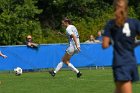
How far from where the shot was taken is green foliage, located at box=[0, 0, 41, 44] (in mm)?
34531

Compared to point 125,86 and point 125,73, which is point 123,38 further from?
point 125,86

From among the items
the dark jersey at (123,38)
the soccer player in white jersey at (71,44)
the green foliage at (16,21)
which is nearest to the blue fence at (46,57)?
the soccer player in white jersey at (71,44)

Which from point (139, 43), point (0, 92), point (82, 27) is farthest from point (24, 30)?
point (139, 43)

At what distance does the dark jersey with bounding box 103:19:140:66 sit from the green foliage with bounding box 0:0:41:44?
86.6 feet

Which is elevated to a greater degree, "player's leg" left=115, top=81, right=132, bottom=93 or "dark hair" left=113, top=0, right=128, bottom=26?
"dark hair" left=113, top=0, right=128, bottom=26

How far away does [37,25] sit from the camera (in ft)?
122

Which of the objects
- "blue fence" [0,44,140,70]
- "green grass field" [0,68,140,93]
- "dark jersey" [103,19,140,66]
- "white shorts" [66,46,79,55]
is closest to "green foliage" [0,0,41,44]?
"blue fence" [0,44,140,70]

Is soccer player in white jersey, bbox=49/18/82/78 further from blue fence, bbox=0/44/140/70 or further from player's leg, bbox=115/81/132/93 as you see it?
player's leg, bbox=115/81/132/93

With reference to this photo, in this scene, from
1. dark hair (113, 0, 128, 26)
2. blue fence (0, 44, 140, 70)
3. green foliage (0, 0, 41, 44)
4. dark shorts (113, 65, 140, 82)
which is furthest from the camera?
green foliage (0, 0, 41, 44)

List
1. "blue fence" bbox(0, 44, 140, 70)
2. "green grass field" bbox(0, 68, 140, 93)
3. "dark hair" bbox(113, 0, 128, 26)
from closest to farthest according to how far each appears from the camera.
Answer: "dark hair" bbox(113, 0, 128, 26) → "green grass field" bbox(0, 68, 140, 93) → "blue fence" bbox(0, 44, 140, 70)

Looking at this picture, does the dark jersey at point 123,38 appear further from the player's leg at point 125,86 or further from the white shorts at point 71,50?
the white shorts at point 71,50

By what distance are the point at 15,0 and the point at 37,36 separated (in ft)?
9.26

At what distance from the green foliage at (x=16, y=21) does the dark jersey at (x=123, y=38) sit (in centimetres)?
2641

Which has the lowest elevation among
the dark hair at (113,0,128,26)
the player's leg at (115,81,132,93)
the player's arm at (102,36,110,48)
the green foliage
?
the player's leg at (115,81,132,93)
